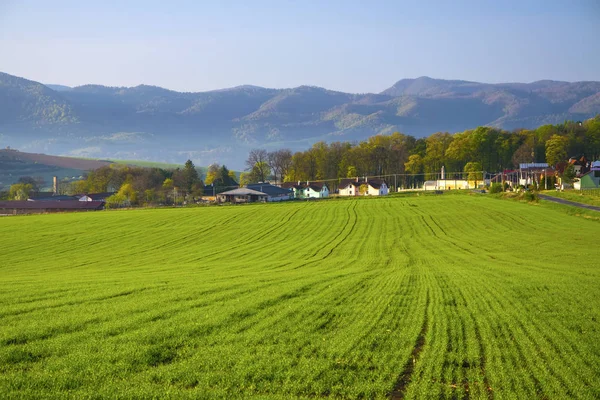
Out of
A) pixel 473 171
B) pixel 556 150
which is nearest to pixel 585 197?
pixel 473 171

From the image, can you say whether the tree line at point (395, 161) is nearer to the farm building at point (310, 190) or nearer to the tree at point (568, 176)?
the farm building at point (310, 190)

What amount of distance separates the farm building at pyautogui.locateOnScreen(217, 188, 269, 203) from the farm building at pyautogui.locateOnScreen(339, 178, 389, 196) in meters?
25.0

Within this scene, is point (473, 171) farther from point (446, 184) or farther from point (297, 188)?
point (297, 188)

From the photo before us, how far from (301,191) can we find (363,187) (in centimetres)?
1789

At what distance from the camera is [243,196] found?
140125 millimetres

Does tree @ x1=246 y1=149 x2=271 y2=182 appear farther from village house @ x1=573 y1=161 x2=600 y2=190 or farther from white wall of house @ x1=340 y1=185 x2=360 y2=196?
village house @ x1=573 y1=161 x2=600 y2=190

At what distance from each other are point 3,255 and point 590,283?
3843 centimetres

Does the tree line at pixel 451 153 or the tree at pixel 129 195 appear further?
the tree line at pixel 451 153

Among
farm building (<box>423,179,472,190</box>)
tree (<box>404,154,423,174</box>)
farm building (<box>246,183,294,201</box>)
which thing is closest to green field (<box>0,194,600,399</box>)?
farm building (<box>246,183,294,201</box>)

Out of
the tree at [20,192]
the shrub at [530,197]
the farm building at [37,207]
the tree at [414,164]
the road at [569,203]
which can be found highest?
the tree at [414,164]

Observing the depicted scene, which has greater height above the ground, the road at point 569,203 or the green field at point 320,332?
the road at point 569,203

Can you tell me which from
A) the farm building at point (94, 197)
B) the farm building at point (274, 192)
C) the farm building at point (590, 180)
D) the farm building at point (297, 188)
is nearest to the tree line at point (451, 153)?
the farm building at point (297, 188)

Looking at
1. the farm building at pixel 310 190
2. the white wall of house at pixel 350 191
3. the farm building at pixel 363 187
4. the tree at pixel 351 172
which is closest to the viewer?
the farm building at pixel 363 187

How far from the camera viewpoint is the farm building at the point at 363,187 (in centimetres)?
14625
